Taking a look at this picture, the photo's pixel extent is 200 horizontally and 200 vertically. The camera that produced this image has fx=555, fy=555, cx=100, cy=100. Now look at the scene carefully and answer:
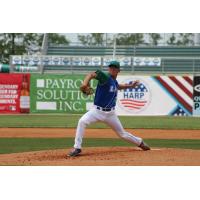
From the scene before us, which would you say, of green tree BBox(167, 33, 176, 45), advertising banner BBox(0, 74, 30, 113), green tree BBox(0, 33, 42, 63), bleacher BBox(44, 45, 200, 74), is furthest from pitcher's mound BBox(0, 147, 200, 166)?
green tree BBox(0, 33, 42, 63)

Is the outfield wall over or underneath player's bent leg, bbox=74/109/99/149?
underneath

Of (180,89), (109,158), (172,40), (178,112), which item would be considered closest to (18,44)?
(172,40)

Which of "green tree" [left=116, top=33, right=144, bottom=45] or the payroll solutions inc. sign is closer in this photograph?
the payroll solutions inc. sign

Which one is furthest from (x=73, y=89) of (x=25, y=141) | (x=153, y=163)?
(x=153, y=163)

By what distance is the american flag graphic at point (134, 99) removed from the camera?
2639cm

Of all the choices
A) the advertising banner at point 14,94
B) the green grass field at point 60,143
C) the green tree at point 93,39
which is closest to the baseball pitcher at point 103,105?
the green grass field at point 60,143

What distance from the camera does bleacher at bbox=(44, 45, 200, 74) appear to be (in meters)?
37.3

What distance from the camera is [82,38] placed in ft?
143

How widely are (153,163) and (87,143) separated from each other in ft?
14.1

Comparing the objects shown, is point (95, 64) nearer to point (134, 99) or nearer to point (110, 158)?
point (134, 99)

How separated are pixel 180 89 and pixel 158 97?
1.16 m

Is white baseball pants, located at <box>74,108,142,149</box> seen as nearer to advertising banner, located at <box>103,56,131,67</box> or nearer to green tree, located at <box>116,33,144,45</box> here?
advertising banner, located at <box>103,56,131,67</box>

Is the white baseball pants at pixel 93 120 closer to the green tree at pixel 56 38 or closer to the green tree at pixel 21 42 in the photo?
the green tree at pixel 21 42

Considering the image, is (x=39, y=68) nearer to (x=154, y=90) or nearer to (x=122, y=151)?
(x=154, y=90)
